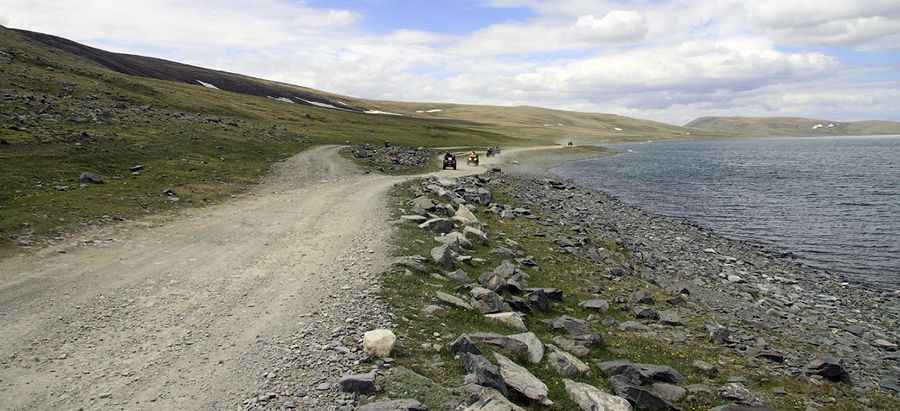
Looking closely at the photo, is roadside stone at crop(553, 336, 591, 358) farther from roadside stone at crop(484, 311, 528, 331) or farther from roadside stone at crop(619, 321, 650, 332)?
roadside stone at crop(619, 321, 650, 332)

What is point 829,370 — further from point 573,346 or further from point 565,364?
point 565,364

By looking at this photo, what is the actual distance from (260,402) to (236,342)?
286cm

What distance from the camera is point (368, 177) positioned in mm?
45844

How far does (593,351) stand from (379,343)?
21.6 ft

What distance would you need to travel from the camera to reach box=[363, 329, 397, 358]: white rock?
11578 mm

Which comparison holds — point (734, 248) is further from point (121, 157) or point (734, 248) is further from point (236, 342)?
point (121, 157)

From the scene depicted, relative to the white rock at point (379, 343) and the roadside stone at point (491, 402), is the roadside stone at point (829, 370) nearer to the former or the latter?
the roadside stone at point (491, 402)

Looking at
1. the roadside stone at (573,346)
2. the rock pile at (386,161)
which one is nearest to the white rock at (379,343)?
the roadside stone at (573,346)

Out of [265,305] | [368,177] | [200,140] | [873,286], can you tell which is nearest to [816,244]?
[873,286]

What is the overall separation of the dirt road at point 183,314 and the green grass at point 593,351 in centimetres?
115

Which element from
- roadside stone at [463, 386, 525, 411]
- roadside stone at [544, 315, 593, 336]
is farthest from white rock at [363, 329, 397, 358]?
roadside stone at [544, 315, 593, 336]

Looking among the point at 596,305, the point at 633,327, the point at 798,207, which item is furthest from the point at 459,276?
the point at 798,207

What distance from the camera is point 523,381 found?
37.0 feet

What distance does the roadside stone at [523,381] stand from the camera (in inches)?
427
